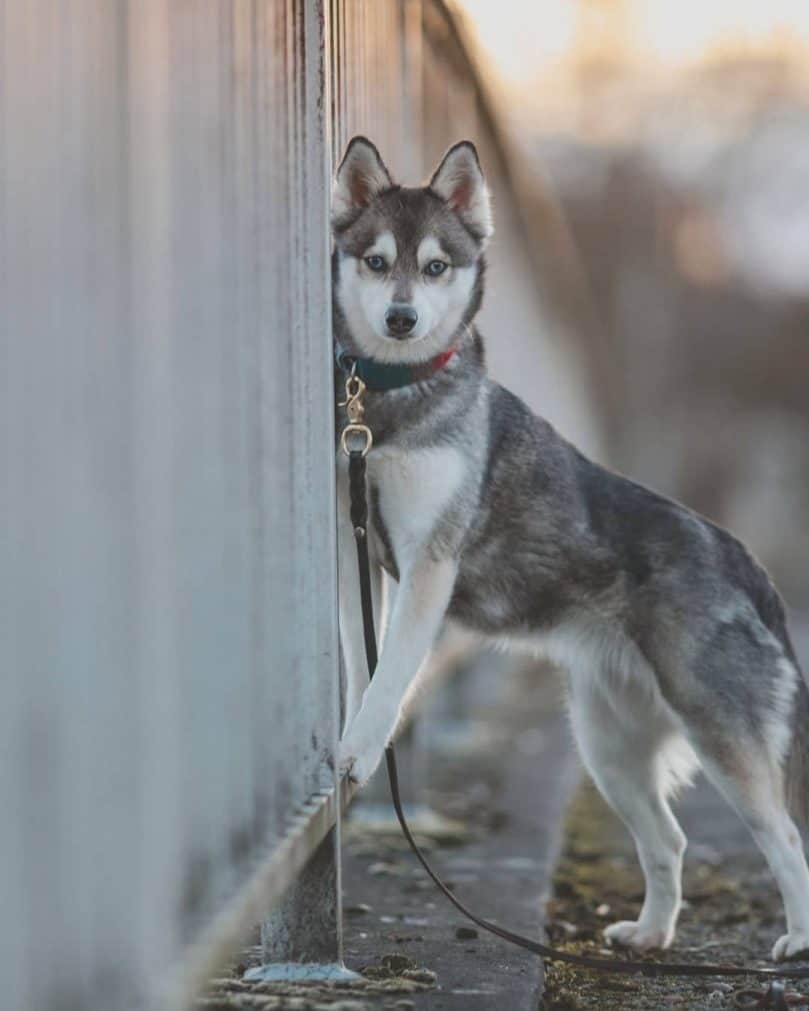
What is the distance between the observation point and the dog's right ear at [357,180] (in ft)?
13.0

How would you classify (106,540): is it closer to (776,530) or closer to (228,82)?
(228,82)

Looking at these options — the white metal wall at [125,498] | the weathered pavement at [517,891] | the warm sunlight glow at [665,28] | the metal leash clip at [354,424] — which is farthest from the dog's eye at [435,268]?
the warm sunlight glow at [665,28]

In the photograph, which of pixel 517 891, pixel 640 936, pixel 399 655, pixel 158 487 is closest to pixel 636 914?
pixel 517 891

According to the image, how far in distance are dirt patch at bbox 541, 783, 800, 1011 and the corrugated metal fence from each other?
783 millimetres

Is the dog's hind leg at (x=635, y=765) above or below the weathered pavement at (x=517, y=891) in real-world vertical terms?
above

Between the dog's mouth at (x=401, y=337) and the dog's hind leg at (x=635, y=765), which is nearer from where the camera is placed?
the dog's mouth at (x=401, y=337)

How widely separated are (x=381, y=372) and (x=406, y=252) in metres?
0.35

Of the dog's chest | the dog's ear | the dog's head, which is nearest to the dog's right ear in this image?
the dog's head

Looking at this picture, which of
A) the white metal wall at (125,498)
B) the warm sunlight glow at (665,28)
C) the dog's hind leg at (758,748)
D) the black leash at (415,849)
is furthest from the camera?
the warm sunlight glow at (665,28)

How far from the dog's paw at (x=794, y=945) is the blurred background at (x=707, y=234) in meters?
30.6

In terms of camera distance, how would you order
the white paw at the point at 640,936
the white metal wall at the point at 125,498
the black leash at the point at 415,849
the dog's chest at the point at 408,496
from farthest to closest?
1. the white paw at the point at 640,936
2. the dog's chest at the point at 408,496
3. the black leash at the point at 415,849
4. the white metal wall at the point at 125,498

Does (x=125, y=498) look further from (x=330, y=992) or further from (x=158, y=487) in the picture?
(x=330, y=992)

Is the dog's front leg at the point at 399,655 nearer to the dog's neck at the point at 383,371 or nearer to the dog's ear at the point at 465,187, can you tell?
the dog's neck at the point at 383,371

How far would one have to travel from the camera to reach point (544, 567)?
4.29 meters
